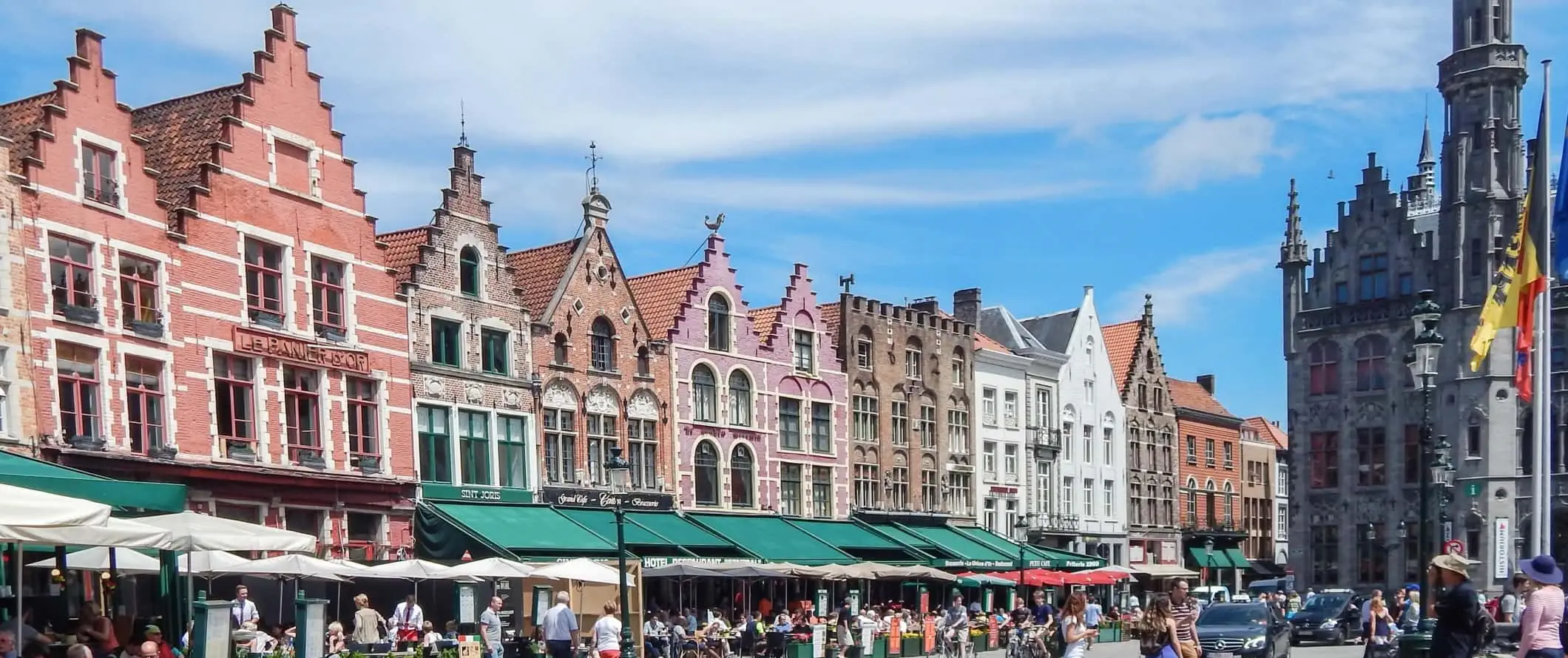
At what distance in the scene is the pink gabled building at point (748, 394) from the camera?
44.3 metres

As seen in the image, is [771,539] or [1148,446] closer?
[771,539]

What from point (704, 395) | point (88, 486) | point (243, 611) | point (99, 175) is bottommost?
point (243, 611)

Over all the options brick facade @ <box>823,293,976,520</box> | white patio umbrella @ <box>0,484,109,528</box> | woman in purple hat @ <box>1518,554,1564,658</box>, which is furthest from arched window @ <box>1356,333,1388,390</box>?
white patio umbrella @ <box>0,484,109,528</box>

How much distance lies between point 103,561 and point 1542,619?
20.0 meters

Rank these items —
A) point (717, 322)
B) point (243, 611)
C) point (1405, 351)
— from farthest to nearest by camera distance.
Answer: point (1405, 351), point (717, 322), point (243, 611)

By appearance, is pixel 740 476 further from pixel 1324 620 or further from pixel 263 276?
pixel 263 276

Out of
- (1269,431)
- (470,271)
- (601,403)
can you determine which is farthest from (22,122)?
(1269,431)

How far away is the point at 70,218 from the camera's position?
2912 centimetres

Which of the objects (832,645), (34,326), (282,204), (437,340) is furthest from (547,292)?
(34,326)

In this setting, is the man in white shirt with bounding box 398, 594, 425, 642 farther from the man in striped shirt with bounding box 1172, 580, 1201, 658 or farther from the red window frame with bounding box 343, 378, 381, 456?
the man in striped shirt with bounding box 1172, 580, 1201, 658

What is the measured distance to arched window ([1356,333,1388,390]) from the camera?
58125 mm

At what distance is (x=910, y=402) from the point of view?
52.2 m

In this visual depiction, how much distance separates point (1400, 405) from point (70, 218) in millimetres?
43989

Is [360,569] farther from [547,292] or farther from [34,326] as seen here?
[547,292]
